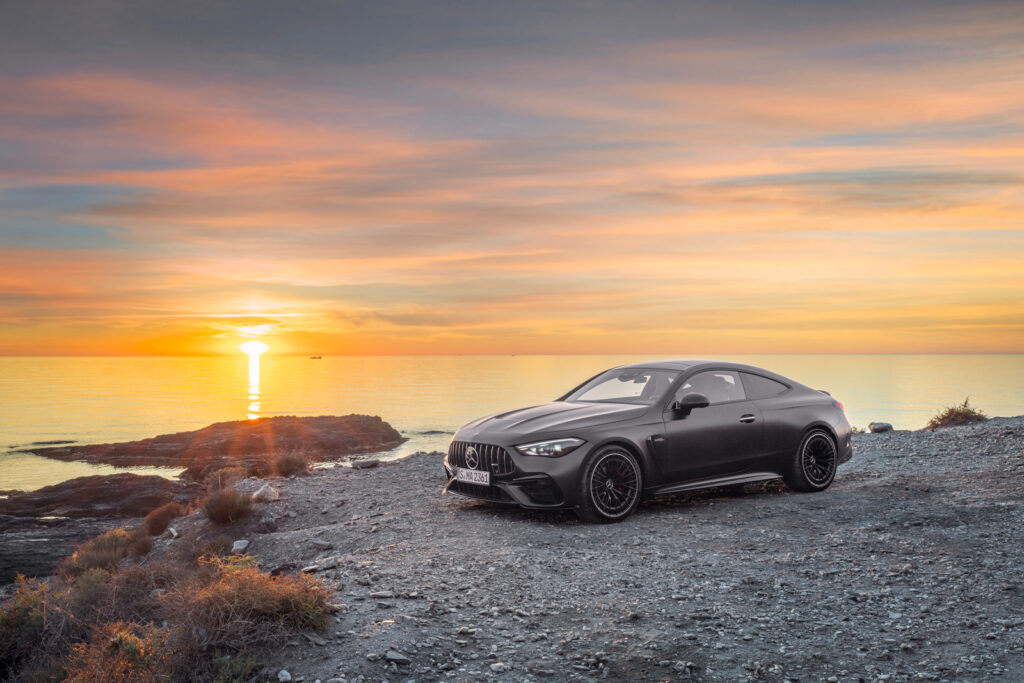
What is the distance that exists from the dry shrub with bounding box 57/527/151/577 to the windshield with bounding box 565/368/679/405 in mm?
8415

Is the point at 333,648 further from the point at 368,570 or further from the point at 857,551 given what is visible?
the point at 857,551

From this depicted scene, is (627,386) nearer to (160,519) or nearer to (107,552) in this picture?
(107,552)

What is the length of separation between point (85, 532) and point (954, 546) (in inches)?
904

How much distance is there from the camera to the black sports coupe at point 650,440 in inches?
321

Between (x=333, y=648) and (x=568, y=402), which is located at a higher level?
(x=568, y=402)

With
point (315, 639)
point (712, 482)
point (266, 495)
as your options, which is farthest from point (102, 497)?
point (315, 639)

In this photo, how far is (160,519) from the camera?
14.7 meters

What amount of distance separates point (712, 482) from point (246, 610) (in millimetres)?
5717

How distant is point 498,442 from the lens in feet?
27.4

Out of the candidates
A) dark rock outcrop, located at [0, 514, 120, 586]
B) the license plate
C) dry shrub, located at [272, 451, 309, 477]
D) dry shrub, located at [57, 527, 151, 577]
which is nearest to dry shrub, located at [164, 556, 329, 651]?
the license plate

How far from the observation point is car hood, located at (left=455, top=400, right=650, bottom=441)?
8.31 meters

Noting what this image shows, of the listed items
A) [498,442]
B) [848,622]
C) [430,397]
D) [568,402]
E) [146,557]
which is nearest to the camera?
[848,622]

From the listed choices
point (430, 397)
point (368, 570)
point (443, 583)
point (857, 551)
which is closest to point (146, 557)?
point (368, 570)

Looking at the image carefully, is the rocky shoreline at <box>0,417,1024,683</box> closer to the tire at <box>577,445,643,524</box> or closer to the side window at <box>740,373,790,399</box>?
the tire at <box>577,445,643,524</box>
